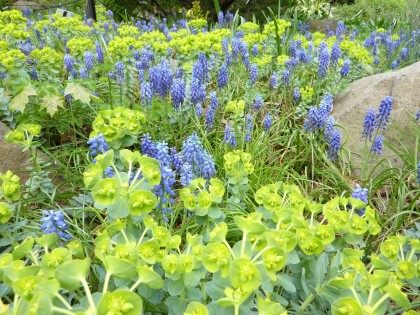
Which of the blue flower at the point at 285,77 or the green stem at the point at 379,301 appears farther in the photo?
the blue flower at the point at 285,77

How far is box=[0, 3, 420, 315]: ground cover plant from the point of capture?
1.11 metres

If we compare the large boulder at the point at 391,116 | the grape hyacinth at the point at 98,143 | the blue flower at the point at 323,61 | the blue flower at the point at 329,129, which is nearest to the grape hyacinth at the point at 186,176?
the grape hyacinth at the point at 98,143

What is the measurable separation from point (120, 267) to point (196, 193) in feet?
3.18

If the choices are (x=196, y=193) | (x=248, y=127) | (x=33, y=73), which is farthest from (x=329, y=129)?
(x=33, y=73)

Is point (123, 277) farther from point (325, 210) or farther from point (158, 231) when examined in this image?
point (325, 210)

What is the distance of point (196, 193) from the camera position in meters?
1.96

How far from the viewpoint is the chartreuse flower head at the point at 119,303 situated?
89 cm

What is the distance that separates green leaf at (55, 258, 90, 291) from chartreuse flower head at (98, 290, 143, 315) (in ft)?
0.39

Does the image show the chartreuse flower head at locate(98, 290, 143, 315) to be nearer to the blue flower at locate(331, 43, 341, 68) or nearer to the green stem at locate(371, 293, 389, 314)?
the green stem at locate(371, 293, 389, 314)

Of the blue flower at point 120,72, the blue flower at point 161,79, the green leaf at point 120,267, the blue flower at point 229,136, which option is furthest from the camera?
the blue flower at point 120,72

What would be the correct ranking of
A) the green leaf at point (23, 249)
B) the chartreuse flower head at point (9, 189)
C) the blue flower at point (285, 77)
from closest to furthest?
1. the green leaf at point (23, 249)
2. the chartreuse flower head at point (9, 189)
3. the blue flower at point (285, 77)

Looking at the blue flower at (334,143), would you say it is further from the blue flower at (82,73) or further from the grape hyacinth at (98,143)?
the blue flower at (82,73)

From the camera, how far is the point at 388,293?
42.5 inches

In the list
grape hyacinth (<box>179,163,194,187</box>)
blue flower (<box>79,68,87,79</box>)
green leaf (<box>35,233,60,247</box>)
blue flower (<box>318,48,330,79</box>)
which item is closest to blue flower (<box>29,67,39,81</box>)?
blue flower (<box>79,68,87,79</box>)
